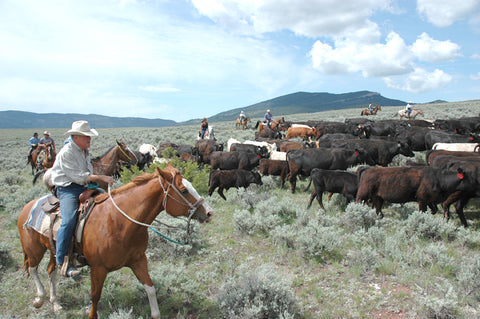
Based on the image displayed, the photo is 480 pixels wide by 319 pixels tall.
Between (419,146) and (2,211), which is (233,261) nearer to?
(2,211)

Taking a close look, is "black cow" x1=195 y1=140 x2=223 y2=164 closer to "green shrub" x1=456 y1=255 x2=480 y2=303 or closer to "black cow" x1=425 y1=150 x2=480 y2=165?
"black cow" x1=425 y1=150 x2=480 y2=165

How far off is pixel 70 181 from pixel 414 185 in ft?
25.7

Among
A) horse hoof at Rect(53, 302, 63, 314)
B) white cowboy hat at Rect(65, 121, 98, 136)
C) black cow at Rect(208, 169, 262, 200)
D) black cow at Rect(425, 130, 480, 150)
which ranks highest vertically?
white cowboy hat at Rect(65, 121, 98, 136)

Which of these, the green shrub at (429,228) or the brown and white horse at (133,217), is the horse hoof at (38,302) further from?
the green shrub at (429,228)

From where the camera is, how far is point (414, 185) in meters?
7.82

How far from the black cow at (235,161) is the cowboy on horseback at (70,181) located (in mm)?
10233

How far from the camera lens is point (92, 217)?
4066 millimetres

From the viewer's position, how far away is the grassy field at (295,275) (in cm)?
433

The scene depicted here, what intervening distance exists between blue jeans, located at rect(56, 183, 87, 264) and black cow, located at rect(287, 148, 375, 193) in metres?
9.02

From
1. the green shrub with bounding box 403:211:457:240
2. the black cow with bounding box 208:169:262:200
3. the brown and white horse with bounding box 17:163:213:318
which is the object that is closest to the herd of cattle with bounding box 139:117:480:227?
the black cow with bounding box 208:169:262:200

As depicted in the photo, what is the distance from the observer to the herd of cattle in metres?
7.78

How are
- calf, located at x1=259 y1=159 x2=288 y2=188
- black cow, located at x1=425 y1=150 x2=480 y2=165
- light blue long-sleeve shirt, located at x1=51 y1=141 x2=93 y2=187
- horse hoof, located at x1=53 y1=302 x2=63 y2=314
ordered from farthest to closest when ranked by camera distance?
calf, located at x1=259 y1=159 x2=288 y2=188 → black cow, located at x1=425 y1=150 x2=480 y2=165 → horse hoof, located at x1=53 y1=302 x2=63 y2=314 → light blue long-sleeve shirt, located at x1=51 y1=141 x2=93 y2=187

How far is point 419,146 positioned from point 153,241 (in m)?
15.2

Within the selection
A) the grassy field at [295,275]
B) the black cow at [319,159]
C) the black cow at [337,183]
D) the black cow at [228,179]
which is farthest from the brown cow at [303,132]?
the grassy field at [295,275]
